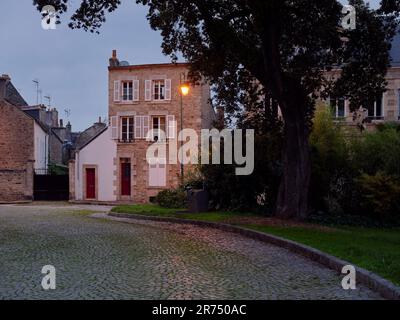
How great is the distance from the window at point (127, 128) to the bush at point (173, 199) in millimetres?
11258

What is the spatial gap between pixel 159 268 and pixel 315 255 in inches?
119

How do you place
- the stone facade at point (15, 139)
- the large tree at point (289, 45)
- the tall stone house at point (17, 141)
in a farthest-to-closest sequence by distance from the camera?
the stone facade at point (15, 139)
the tall stone house at point (17, 141)
the large tree at point (289, 45)

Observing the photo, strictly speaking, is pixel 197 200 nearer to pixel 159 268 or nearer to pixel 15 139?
pixel 159 268

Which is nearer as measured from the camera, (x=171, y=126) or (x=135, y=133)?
(x=171, y=126)

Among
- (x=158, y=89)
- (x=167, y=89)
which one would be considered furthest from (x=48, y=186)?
(x=167, y=89)

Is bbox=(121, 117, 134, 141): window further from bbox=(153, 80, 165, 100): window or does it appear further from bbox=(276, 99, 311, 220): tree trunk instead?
bbox=(276, 99, 311, 220): tree trunk

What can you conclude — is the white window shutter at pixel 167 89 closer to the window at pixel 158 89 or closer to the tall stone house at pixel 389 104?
the window at pixel 158 89

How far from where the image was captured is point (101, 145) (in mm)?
33906

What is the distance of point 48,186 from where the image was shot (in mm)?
35375

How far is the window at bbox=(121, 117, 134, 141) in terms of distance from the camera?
110 feet

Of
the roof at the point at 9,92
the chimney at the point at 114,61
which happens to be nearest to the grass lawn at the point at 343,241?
the chimney at the point at 114,61

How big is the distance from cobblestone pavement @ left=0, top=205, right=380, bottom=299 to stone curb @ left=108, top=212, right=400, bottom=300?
0.17 meters

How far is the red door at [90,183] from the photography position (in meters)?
34.2

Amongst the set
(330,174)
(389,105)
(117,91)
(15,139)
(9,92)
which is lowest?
(330,174)
